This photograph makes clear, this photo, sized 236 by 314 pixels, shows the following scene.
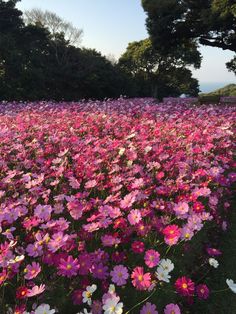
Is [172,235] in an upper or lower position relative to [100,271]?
upper

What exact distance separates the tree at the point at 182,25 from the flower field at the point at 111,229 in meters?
17.2

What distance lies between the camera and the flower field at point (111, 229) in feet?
7.94

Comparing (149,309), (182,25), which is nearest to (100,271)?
(149,309)

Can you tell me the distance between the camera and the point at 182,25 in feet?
75.3

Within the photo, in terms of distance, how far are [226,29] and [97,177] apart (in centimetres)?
1943

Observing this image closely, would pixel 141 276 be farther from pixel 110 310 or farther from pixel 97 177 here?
pixel 97 177

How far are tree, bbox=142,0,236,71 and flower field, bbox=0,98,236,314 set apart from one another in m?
17.2

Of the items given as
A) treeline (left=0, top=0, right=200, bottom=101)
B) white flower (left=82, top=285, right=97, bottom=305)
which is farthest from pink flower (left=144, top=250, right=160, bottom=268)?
treeline (left=0, top=0, right=200, bottom=101)

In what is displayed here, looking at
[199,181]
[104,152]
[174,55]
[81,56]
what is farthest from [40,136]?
[174,55]

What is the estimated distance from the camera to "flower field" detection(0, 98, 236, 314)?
95.3 inches

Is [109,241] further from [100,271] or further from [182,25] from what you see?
[182,25]

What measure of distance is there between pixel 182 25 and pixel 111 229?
2151cm

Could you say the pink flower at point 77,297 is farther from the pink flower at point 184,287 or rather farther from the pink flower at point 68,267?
the pink flower at point 184,287

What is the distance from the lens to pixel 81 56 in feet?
96.0
